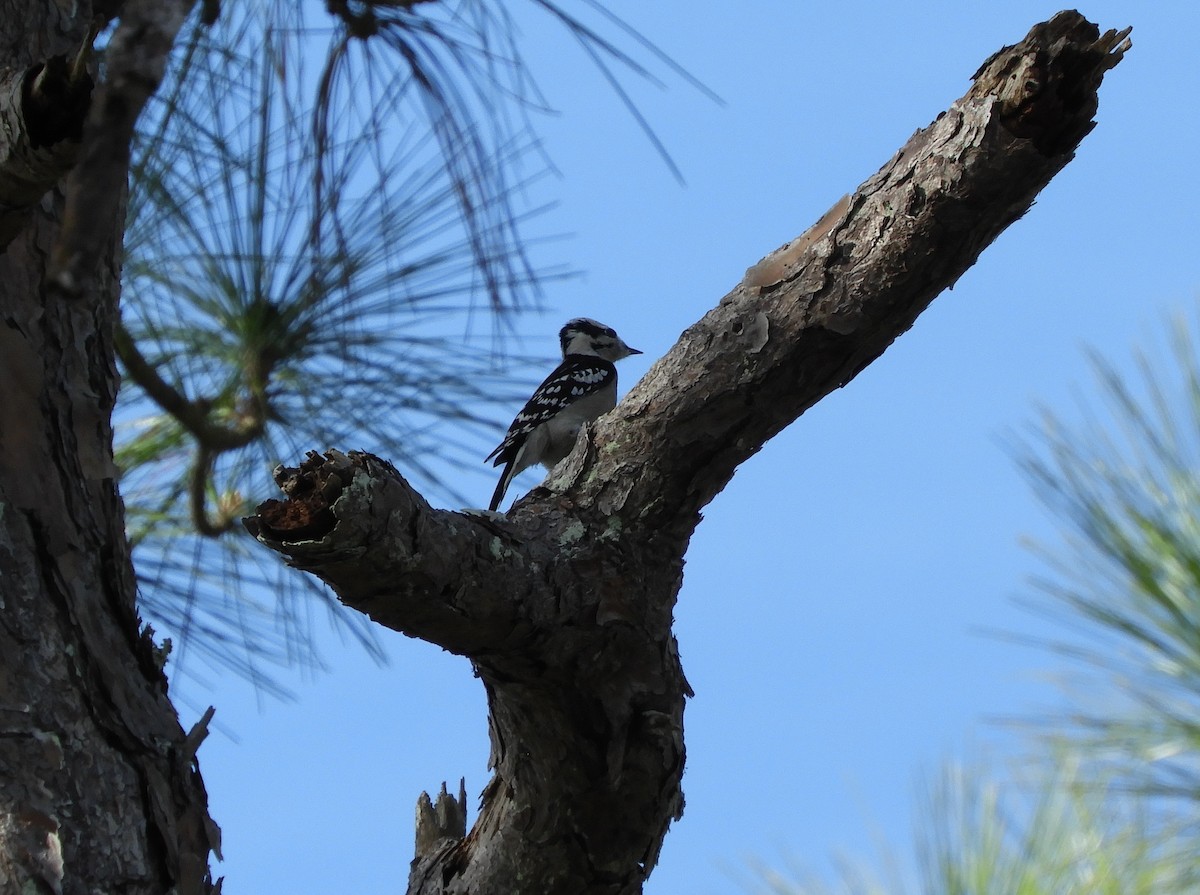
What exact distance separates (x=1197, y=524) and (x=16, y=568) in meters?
2.15

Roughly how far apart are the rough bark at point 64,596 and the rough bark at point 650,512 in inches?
16.9

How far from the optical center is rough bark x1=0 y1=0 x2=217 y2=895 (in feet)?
6.12

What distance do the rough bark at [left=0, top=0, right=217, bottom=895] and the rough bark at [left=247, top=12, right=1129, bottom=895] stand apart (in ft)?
1.41

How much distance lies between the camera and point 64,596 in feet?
7.03

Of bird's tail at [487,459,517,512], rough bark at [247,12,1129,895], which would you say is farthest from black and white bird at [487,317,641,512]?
rough bark at [247,12,1129,895]

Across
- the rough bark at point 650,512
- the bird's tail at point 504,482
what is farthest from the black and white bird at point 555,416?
the rough bark at point 650,512

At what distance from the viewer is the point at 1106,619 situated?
9.12 ft

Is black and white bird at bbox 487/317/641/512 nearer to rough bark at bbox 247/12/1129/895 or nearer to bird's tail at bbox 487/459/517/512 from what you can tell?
bird's tail at bbox 487/459/517/512

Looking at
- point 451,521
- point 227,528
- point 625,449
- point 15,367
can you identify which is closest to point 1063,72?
point 625,449

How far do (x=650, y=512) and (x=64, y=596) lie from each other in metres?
0.97

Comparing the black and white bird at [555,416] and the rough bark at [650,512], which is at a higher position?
the black and white bird at [555,416]

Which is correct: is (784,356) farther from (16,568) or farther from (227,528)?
(227,528)

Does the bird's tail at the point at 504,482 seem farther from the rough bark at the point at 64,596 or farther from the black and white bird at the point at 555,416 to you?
the rough bark at the point at 64,596

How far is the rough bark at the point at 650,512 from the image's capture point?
6.83 ft
